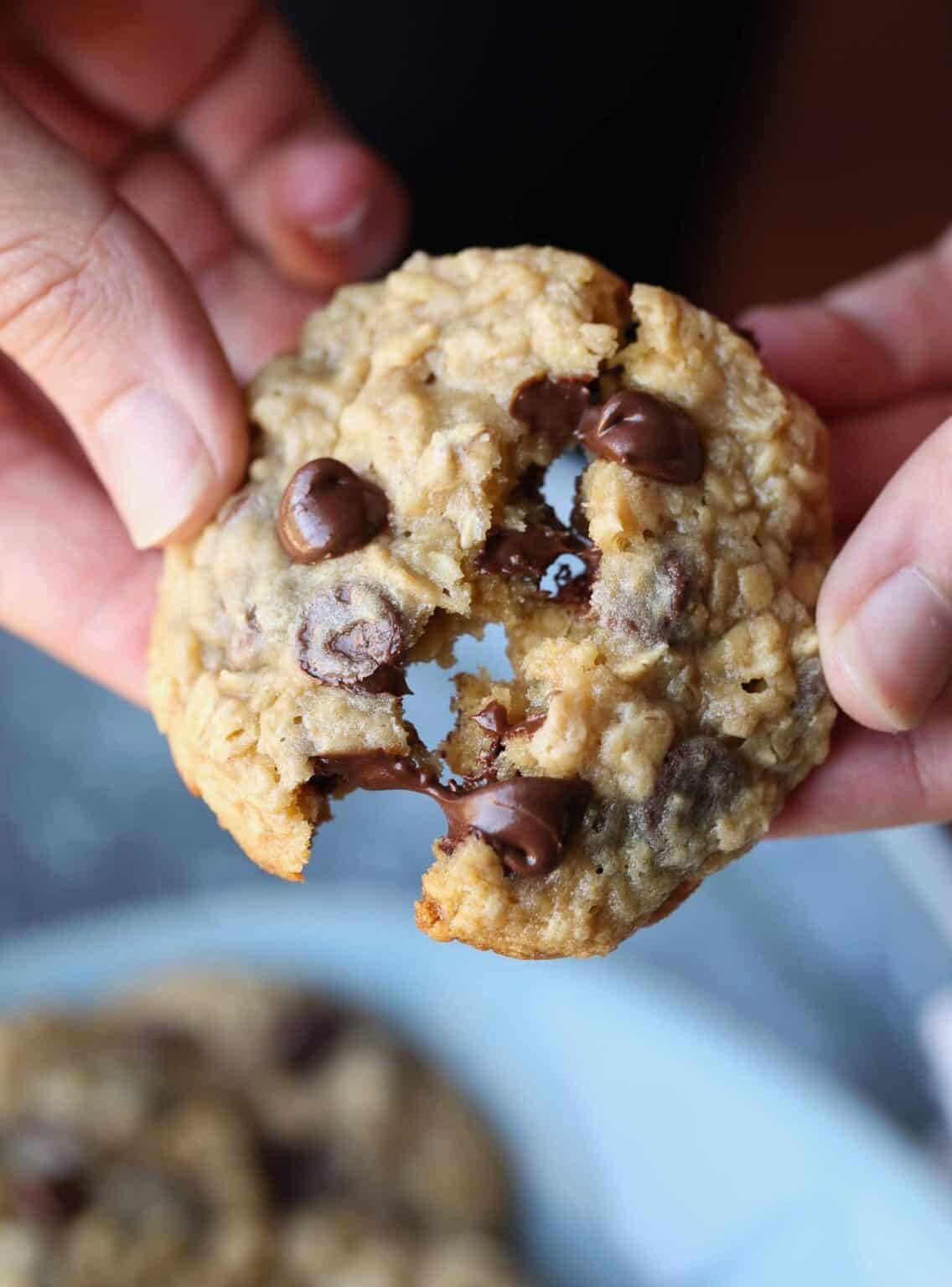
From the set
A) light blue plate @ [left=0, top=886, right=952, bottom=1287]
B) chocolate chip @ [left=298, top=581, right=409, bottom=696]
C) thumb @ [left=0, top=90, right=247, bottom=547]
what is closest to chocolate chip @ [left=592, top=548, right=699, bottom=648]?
chocolate chip @ [left=298, top=581, right=409, bottom=696]

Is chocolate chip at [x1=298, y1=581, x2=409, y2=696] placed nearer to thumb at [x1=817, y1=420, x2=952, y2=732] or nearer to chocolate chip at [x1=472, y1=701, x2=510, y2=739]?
chocolate chip at [x1=472, y1=701, x2=510, y2=739]

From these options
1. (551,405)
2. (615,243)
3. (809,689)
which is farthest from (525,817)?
(615,243)

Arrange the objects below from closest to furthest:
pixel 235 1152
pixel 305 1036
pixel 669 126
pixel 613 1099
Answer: pixel 235 1152, pixel 613 1099, pixel 305 1036, pixel 669 126

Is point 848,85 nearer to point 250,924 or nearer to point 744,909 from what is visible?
point 744,909

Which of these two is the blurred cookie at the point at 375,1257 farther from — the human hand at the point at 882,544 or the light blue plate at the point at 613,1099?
the human hand at the point at 882,544

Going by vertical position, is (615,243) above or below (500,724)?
below

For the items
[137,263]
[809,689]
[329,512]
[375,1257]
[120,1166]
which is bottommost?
[375,1257]

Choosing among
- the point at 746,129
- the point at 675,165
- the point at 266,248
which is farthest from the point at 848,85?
the point at 266,248

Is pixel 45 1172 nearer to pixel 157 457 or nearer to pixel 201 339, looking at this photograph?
pixel 157 457
